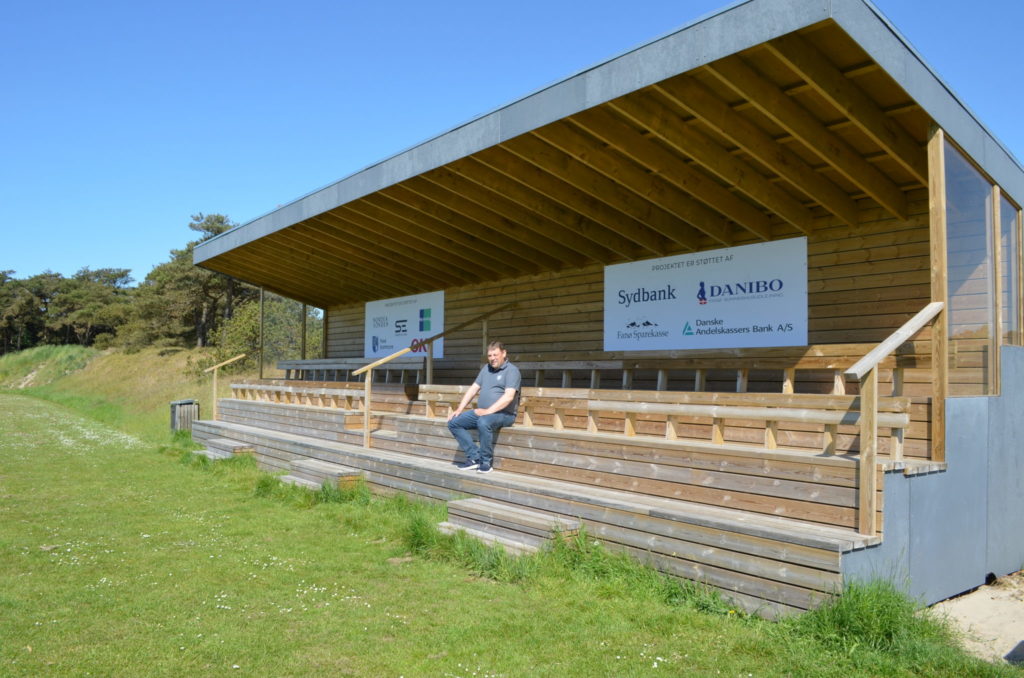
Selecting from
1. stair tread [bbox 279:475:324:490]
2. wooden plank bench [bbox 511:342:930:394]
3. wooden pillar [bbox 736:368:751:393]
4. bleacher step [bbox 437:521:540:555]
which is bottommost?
stair tread [bbox 279:475:324:490]

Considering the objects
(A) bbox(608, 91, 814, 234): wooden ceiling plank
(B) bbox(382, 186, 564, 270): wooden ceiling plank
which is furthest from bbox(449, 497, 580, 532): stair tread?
(B) bbox(382, 186, 564, 270): wooden ceiling plank

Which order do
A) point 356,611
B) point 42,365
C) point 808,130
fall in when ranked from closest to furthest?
point 356,611 < point 808,130 < point 42,365

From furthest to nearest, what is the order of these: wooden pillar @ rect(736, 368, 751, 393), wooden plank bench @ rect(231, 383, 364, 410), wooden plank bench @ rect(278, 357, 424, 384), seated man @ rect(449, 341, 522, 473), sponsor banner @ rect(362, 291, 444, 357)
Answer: sponsor banner @ rect(362, 291, 444, 357) < wooden plank bench @ rect(278, 357, 424, 384) < wooden plank bench @ rect(231, 383, 364, 410) < wooden pillar @ rect(736, 368, 751, 393) < seated man @ rect(449, 341, 522, 473)

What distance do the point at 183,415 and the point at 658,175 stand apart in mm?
12994

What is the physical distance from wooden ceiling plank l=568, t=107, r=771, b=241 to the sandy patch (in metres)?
4.20

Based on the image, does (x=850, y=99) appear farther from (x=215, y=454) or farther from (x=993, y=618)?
(x=215, y=454)

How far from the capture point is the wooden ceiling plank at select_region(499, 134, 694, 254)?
787cm

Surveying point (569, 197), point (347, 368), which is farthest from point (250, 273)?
point (569, 197)

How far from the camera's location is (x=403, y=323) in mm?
14977

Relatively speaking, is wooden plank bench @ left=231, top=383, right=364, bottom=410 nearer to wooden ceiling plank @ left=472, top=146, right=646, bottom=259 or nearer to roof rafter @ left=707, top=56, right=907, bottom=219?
wooden ceiling plank @ left=472, top=146, right=646, bottom=259

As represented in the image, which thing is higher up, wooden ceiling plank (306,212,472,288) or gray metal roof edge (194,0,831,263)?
gray metal roof edge (194,0,831,263)

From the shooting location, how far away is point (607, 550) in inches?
214

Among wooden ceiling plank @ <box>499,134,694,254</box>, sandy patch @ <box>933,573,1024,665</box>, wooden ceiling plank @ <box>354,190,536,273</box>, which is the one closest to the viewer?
sandy patch @ <box>933,573,1024,665</box>

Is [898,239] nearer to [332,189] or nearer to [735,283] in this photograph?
[735,283]
